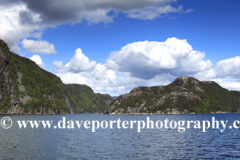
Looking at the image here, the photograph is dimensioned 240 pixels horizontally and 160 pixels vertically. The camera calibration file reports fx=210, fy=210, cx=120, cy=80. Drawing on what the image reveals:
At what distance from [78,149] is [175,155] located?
69.2 feet

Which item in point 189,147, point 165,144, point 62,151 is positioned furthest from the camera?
point 165,144

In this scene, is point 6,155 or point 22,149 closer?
point 6,155

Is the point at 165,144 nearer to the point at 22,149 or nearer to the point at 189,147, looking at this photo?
the point at 189,147

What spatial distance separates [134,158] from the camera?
3912 centimetres

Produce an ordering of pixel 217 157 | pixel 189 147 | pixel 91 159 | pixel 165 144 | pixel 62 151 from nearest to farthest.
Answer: pixel 91 159
pixel 217 157
pixel 62 151
pixel 189 147
pixel 165 144

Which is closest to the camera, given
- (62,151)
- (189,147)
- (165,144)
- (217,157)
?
(217,157)

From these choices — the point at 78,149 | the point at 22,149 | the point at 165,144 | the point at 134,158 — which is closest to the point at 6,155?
the point at 22,149

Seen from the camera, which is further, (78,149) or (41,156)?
(78,149)

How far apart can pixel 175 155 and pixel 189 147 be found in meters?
9.95

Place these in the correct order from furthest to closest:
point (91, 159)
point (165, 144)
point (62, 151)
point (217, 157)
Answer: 1. point (165, 144)
2. point (62, 151)
3. point (217, 157)
4. point (91, 159)

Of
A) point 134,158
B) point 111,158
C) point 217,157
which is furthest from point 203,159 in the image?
point 111,158

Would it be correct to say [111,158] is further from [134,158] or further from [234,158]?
[234,158]

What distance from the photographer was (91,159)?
38.1 m

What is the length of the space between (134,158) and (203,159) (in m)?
12.8
